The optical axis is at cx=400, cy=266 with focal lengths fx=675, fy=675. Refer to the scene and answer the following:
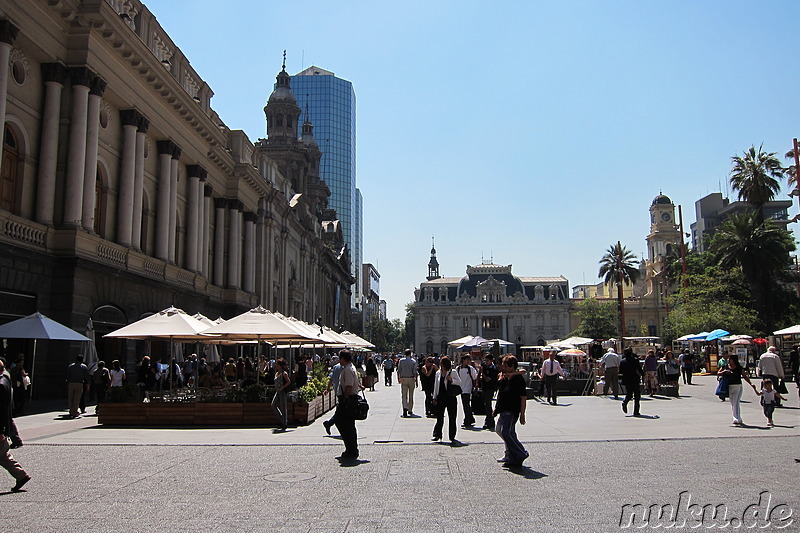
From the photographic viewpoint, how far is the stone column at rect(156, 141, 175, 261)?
3023 centimetres

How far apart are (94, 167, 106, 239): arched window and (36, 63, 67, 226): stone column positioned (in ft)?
12.5

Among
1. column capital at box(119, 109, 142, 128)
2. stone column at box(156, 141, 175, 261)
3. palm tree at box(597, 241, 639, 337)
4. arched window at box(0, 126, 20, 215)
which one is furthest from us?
palm tree at box(597, 241, 639, 337)

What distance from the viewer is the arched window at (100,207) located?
84.5ft

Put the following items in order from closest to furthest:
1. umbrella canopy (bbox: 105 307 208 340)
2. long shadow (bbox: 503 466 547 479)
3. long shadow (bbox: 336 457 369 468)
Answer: long shadow (bbox: 503 466 547 479) < long shadow (bbox: 336 457 369 468) < umbrella canopy (bbox: 105 307 208 340)

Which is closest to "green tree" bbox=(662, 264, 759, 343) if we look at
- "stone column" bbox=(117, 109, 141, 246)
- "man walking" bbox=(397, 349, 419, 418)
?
"man walking" bbox=(397, 349, 419, 418)

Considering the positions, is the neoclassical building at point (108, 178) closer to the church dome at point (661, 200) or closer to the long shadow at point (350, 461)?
the long shadow at point (350, 461)

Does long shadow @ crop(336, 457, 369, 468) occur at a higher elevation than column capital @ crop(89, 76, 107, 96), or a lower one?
lower

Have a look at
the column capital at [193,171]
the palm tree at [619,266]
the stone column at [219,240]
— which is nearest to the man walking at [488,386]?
the column capital at [193,171]

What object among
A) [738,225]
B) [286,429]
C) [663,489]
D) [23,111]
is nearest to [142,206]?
[23,111]

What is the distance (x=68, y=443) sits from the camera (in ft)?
41.8

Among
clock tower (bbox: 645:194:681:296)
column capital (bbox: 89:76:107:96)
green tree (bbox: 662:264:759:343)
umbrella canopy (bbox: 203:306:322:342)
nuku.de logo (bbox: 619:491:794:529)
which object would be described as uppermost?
clock tower (bbox: 645:194:681:296)

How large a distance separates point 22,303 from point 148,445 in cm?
1019

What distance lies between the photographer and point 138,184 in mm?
27906

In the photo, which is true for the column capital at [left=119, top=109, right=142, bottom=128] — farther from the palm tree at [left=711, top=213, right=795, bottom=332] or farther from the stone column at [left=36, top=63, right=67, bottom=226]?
the palm tree at [left=711, top=213, right=795, bottom=332]
